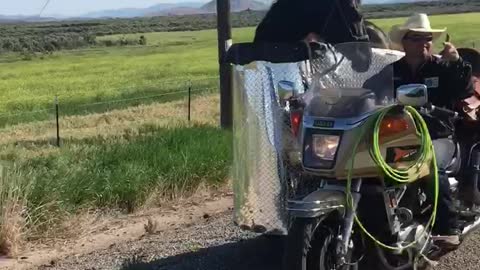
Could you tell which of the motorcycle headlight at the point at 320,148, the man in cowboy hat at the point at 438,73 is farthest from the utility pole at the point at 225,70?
the motorcycle headlight at the point at 320,148

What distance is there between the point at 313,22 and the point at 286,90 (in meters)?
0.92

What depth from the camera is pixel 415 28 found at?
5703 mm

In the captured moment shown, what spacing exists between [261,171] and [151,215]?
252cm

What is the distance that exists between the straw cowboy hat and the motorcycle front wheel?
5.67ft

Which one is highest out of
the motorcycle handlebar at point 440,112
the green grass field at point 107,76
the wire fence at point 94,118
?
the motorcycle handlebar at point 440,112

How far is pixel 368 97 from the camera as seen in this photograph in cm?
477

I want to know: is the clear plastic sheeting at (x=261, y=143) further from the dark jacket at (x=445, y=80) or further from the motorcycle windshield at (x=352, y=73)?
the dark jacket at (x=445, y=80)

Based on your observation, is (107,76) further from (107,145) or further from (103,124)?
(107,145)

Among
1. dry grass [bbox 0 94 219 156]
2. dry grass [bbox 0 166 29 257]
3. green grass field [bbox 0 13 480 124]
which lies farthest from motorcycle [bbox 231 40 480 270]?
green grass field [bbox 0 13 480 124]

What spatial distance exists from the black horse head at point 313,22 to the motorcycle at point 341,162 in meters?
0.45

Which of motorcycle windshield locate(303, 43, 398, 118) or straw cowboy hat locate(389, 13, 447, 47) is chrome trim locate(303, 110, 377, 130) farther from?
Answer: straw cowboy hat locate(389, 13, 447, 47)

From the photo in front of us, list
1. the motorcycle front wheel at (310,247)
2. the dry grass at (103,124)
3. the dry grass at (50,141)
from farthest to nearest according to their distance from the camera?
the dry grass at (103,124), the dry grass at (50,141), the motorcycle front wheel at (310,247)

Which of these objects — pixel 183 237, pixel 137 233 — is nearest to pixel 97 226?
pixel 137 233

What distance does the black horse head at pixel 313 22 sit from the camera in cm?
558
